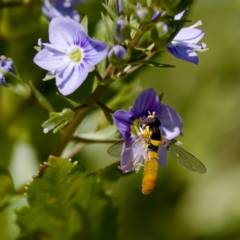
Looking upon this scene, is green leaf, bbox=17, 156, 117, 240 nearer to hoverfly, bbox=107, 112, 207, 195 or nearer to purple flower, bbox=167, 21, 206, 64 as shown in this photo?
hoverfly, bbox=107, 112, 207, 195

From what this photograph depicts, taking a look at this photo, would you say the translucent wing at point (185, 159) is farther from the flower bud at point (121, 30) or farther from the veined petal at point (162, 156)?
the flower bud at point (121, 30)

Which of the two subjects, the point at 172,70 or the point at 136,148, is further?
the point at 172,70

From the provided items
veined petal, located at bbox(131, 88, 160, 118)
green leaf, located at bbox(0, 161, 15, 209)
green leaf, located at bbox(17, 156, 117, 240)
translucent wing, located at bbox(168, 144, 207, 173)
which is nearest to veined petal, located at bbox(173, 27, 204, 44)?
veined petal, located at bbox(131, 88, 160, 118)

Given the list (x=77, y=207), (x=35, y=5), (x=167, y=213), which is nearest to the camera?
(x=77, y=207)

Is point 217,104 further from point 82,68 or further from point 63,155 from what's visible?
point 82,68

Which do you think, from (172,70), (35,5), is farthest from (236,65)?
(35,5)

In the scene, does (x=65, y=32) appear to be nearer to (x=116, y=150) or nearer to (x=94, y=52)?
(x=94, y=52)

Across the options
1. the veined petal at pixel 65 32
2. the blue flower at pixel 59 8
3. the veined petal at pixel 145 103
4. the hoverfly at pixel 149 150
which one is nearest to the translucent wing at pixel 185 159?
the hoverfly at pixel 149 150
